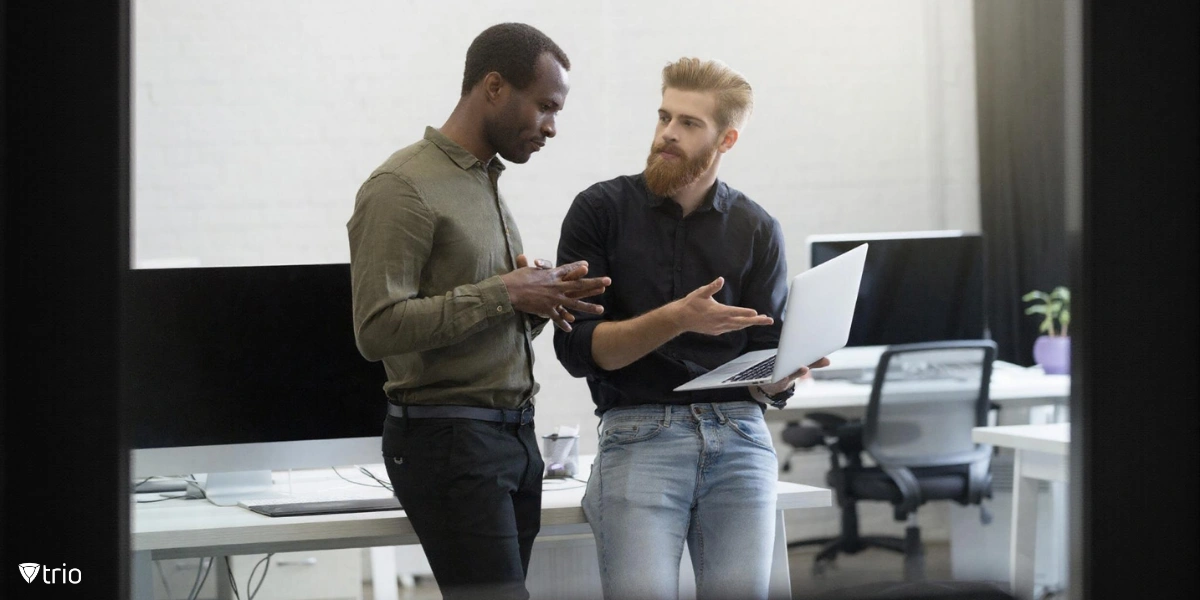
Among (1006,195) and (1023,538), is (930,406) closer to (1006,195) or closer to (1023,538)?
(1006,195)

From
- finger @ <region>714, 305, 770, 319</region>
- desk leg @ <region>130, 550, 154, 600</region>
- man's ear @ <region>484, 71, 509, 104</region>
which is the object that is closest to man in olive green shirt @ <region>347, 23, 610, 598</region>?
man's ear @ <region>484, 71, 509, 104</region>

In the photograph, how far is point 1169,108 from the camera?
0.64 meters

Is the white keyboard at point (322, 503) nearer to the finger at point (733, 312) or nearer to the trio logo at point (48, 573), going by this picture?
the finger at point (733, 312)

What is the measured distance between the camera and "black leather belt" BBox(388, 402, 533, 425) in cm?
113

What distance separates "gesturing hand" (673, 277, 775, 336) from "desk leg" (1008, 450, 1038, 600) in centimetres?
34

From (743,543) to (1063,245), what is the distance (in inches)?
24.0

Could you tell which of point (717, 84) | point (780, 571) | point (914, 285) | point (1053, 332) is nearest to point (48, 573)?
point (780, 571)

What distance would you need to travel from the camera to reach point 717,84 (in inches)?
53.2

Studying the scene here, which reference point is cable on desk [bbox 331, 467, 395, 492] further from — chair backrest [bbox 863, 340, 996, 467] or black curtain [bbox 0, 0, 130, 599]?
chair backrest [bbox 863, 340, 996, 467]

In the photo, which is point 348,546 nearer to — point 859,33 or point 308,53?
point 308,53

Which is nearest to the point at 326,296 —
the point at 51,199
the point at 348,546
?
the point at 348,546

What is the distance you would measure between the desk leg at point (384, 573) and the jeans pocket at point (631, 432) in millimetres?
323

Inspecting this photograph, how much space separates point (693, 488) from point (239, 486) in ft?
2.46

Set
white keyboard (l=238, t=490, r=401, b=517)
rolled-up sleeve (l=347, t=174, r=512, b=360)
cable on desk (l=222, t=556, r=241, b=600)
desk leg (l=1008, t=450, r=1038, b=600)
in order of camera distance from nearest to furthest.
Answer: desk leg (l=1008, t=450, r=1038, b=600) → rolled-up sleeve (l=347, t=174, r=512, b=360) → white keyboard (l=238, t=490, r=401, b=517) → cable on desk (l=222, t=556, r=241, b=600)
